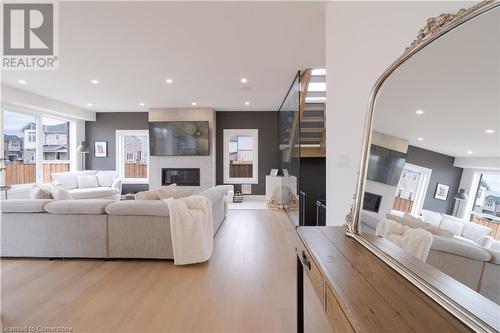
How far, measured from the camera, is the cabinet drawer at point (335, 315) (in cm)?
72

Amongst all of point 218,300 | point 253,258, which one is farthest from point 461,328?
point 253,258

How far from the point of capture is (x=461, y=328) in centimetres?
58

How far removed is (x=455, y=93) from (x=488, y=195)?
0.33 m

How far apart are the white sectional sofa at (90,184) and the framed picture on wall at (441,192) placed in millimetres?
6738

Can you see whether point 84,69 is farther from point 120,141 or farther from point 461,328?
point 461,328

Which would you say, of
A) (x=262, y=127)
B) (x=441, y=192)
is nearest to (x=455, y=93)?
(x=441, y=192)

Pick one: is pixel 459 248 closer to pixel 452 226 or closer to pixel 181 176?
pixel 452 226

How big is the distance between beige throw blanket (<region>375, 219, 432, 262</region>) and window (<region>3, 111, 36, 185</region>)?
22.8ft

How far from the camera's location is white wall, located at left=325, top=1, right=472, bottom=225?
3.96 feet

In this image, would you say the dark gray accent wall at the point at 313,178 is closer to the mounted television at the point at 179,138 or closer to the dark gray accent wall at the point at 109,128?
the mounted television at the point at 179,138

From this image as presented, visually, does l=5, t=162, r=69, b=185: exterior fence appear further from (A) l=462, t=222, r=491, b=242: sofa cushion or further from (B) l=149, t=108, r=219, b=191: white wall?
(A) l=462, t=222, r=491, b=242: sofa cushion

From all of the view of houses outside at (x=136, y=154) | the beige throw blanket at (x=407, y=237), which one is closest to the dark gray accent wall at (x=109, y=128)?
the view of houses outside at (x=136, y=154)

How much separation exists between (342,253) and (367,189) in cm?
39

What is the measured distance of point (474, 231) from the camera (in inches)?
28.5
